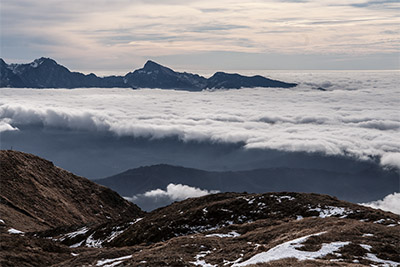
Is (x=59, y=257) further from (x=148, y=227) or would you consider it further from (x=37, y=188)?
(x=37, y=188)

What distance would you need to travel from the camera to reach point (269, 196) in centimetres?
7050

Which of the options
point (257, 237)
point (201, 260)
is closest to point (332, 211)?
point (257, 237)

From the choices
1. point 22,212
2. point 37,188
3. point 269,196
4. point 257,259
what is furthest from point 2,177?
point 257,259

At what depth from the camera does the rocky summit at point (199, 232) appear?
32.4m

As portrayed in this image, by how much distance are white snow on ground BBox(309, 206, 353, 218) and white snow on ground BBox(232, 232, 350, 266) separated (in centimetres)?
2457

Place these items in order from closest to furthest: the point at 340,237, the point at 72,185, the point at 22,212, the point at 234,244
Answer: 1. the point at 340,237
2. the point at 234,244
3. the point at 22,212
4. the point at 72,185

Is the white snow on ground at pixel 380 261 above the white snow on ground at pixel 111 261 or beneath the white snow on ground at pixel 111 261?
above

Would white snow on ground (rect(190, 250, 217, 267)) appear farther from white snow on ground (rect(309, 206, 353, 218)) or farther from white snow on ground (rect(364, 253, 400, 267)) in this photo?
white snow on ground (rect(309, 206, 353, 218))

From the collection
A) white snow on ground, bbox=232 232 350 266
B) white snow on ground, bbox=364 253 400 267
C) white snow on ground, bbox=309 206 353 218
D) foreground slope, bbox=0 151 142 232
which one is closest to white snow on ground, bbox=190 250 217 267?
white snow on ground, bbox=232 232 350 266

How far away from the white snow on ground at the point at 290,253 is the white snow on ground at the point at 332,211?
24.6 meters

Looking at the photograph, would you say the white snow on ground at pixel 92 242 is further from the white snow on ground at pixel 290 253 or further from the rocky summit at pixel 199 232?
the white snow on ground at pixel 290 253

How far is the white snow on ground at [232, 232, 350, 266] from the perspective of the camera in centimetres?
3033

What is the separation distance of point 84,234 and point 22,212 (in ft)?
96.7

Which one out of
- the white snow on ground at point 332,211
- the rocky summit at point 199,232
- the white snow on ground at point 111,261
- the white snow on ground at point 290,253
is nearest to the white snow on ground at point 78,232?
the rocky summit at point 199,232
